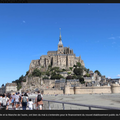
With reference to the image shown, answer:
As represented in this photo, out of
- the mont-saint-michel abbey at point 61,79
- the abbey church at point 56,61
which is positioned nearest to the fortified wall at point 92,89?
the mont-saint-michel abbey at point 61,79

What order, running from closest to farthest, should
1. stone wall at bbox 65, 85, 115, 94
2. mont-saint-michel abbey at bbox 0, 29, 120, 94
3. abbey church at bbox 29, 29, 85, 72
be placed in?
stone wall at bbox 65, 85, 115, 94, mont-saint-michel abbey at bbox 0, 29, 120, 94, abbey church at bbox 29, 29, 85, 72

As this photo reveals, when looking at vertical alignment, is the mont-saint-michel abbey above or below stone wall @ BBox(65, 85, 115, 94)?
above

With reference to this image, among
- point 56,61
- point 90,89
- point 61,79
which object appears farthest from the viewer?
point 56,61

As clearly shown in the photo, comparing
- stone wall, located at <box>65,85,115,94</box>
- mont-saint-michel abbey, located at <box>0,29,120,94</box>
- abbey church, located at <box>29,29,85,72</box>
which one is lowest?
stone wall, located at <box>65,85,115,94</box>

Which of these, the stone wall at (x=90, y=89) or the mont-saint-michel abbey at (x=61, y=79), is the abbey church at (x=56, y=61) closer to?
the mont-saint-michel abbey at (x=61, y=79)

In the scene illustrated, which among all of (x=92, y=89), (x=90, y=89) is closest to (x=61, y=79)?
(x=90, y=89)

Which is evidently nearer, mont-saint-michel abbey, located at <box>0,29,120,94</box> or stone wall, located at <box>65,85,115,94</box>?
stone wall, located at <box>65,85,115,94</box>

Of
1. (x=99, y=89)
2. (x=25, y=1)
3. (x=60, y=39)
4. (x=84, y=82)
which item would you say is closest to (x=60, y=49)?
(x=60, y=39)

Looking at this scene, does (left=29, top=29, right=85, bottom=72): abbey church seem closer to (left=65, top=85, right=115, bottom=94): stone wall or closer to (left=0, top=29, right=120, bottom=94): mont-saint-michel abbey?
(left=0, top=29, right=120, bottom=94): mont-saint-michel abbey

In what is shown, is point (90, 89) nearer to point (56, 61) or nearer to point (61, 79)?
point (61, 79)

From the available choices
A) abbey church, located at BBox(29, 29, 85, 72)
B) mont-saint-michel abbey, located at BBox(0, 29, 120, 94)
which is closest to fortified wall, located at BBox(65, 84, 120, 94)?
mont-saint-michel abbey, located at BBox(0, 29, 120, 94)

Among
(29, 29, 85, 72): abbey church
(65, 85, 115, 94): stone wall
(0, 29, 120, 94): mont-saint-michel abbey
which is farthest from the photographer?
(29, 29, 85, 72): abbey church

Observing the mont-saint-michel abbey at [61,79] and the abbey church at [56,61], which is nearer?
the mont-saint-michel abbey at [61,79]
